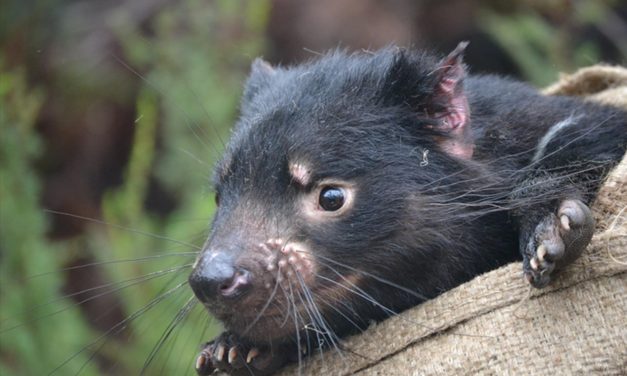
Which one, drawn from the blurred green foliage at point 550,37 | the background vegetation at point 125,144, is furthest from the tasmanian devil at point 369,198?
the blurred green foliage at point 550,37

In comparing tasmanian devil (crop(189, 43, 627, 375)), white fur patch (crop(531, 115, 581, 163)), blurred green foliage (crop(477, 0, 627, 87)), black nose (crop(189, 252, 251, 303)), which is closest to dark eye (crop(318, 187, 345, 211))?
tasmanian devil (crop(189, 43, 627, 375))

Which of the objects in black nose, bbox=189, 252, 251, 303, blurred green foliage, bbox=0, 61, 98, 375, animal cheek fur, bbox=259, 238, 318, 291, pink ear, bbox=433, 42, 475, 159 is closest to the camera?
black nose, bbox=189, 252, 251, 303

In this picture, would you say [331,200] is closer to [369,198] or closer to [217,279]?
[369,198]

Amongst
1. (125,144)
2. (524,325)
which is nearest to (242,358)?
(524,325)

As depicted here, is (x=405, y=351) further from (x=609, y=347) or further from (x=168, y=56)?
(x=168, y=56)

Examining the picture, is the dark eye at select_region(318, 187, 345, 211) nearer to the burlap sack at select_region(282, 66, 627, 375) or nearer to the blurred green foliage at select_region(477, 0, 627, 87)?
the burlap sack at select_region(282, 66, 627, 375)

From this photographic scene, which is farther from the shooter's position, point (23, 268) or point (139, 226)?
point (139, 226)

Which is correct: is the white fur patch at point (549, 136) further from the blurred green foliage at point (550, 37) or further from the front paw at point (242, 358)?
the blurred green foliage at point (550, 37)
